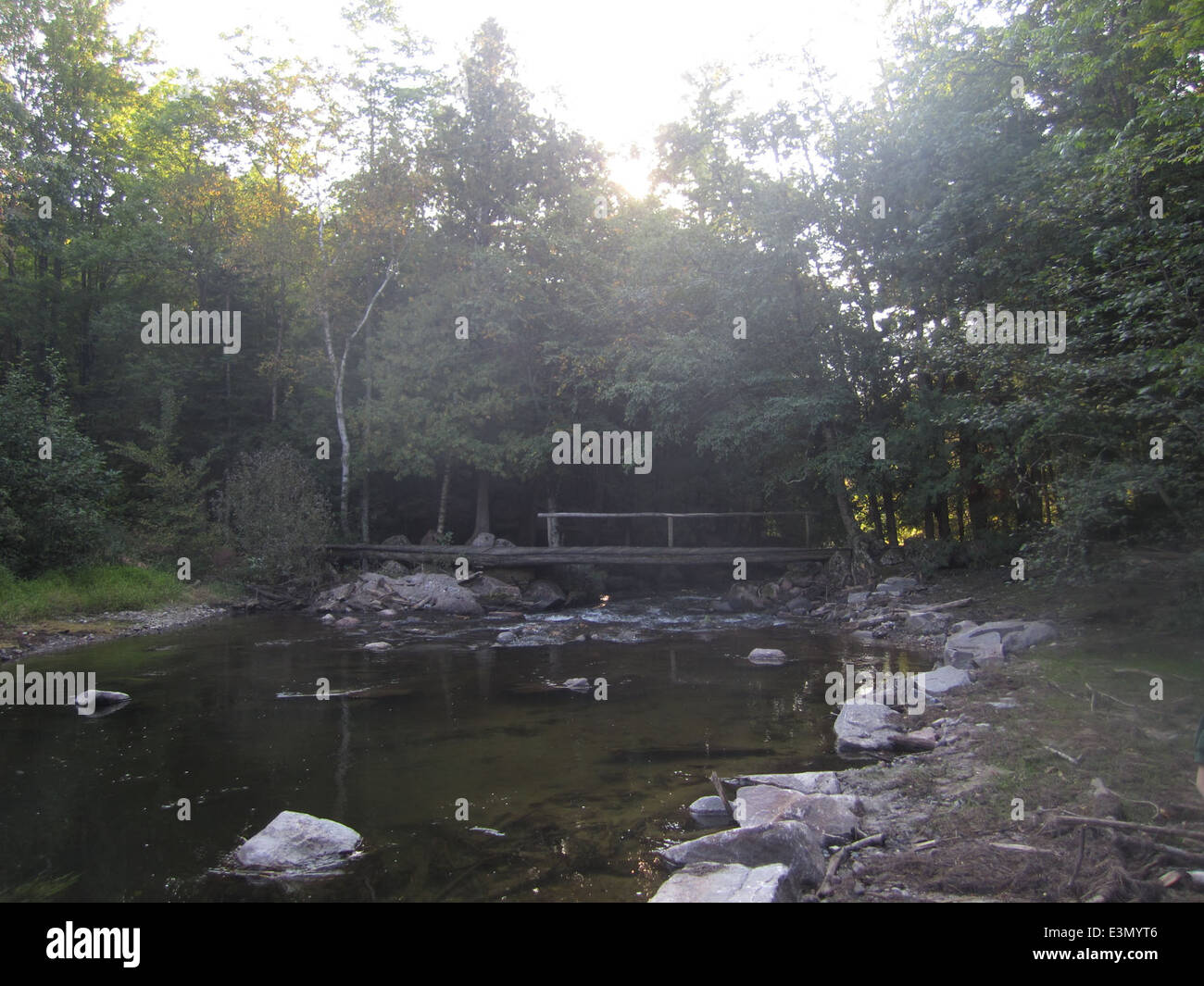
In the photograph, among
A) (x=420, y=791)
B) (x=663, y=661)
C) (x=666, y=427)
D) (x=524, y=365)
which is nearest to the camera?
(x=420, y=791)

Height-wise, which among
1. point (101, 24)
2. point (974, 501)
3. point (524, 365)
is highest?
point (101, 24)

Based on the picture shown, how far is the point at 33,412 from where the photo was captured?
16500 millimetres

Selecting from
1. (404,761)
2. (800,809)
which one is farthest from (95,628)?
(800,809)

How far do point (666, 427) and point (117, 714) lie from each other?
15.5m

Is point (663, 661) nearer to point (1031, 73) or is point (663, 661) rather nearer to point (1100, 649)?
point (1100, 649)

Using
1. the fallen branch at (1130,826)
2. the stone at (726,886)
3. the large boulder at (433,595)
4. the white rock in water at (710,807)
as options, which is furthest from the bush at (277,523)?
the fallen branch at (1130,826)

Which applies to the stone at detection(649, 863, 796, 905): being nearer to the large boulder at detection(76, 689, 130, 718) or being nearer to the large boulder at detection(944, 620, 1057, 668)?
the large boulder at detection(944, 620, 1057, 668)

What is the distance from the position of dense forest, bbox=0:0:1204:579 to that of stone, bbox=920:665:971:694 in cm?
223

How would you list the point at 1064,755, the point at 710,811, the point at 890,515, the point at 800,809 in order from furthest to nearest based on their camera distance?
the point at 890,515 < the point at 1064,755 < the point at 710,811 < the point at 800,809

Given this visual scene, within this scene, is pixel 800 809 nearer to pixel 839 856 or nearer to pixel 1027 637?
pixel 839 856

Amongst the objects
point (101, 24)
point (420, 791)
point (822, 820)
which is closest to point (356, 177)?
point (101, 24)

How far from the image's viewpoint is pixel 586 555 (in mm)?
21641
